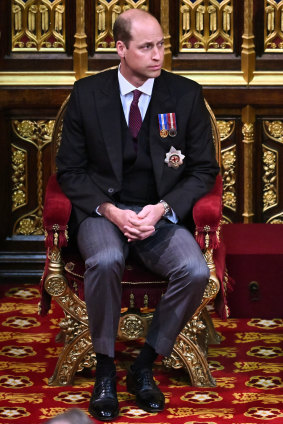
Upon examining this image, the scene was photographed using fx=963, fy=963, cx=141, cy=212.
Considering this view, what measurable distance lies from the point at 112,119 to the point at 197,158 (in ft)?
1.30

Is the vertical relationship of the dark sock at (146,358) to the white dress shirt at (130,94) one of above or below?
below

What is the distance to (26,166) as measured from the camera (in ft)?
18.2

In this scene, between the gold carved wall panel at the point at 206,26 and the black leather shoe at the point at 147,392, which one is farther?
the gold carved wall panel at the point at 206,26

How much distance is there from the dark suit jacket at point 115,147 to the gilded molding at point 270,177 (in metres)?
1.46

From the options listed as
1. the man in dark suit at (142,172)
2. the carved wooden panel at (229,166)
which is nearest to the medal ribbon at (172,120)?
the man in dark suit at (142,172)

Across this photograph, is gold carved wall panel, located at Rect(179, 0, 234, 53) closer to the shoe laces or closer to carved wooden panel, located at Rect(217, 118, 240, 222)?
carved wooden panel, located at Rect(217, 118, 240, 222)

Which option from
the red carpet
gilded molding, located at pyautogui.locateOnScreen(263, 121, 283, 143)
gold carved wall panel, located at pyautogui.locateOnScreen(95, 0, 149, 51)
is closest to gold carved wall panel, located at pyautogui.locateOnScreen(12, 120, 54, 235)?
gold carved wall panel, located at pyautogui.locateOnScreen(95, 0, 149, 51)

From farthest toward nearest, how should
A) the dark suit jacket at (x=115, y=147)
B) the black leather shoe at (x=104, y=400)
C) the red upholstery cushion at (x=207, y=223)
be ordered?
the dark suit jacket at (x=115, y=147) → the red upholstery cushion at (x=207, y=223) → the black leather shoe at (x=104, y=400)

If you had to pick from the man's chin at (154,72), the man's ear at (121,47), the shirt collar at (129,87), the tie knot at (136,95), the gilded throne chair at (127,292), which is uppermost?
the man's ear at (121,47)

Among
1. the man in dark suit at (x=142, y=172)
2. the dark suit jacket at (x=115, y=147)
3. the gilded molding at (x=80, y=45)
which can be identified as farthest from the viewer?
the gilded molding at (x=80, y=45)

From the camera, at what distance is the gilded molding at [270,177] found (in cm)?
555

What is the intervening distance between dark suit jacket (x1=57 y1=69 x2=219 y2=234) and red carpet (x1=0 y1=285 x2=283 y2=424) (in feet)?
2.32

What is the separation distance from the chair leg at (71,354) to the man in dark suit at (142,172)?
24 cm

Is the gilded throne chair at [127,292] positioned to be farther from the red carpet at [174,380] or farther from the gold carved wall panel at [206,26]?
the gold carved wall panel at [206,26]
